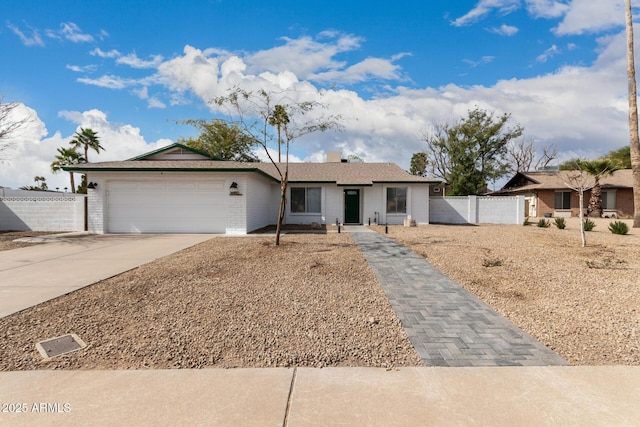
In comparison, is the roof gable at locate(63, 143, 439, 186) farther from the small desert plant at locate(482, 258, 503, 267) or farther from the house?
the small desert plant at locate(482, 258, 503, 267)

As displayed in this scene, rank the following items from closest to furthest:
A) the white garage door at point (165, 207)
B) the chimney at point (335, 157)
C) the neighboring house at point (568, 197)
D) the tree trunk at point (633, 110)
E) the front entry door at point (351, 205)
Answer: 1. the white garage door at point (165, 207)
2. the tree trunk at point (633, 110)
3. the front entry door at point (351, 205)
4. the chimney at point (335, 157)
5. the neighboring house at point (568, 197)

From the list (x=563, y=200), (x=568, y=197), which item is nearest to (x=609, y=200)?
(x=568, y=197)

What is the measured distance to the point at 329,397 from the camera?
8.42 feet

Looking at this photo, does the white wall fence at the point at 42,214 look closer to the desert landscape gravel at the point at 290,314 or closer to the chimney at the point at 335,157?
the desert landscape gravel at the point at 290,314

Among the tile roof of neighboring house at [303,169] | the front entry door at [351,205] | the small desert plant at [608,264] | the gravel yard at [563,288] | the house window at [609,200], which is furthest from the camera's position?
the house window at [609,200]

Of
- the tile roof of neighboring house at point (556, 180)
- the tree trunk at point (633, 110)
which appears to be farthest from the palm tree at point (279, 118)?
the tile roof of neighboring house at point (556, 180)

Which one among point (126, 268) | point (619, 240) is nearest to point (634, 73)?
point (619, 240)

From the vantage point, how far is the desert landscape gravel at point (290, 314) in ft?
10.7

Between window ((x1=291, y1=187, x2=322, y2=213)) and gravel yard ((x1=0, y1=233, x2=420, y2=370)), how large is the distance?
12.0m

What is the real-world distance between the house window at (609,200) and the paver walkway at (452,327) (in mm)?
29703

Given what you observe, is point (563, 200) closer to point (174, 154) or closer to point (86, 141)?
point (174, 154)

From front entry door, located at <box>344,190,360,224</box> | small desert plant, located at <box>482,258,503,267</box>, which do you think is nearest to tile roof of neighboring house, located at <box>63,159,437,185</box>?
front entry door, located at <box>344,190,360,224</box>

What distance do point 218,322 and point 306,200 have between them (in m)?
14.9

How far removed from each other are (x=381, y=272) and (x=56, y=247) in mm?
10635
